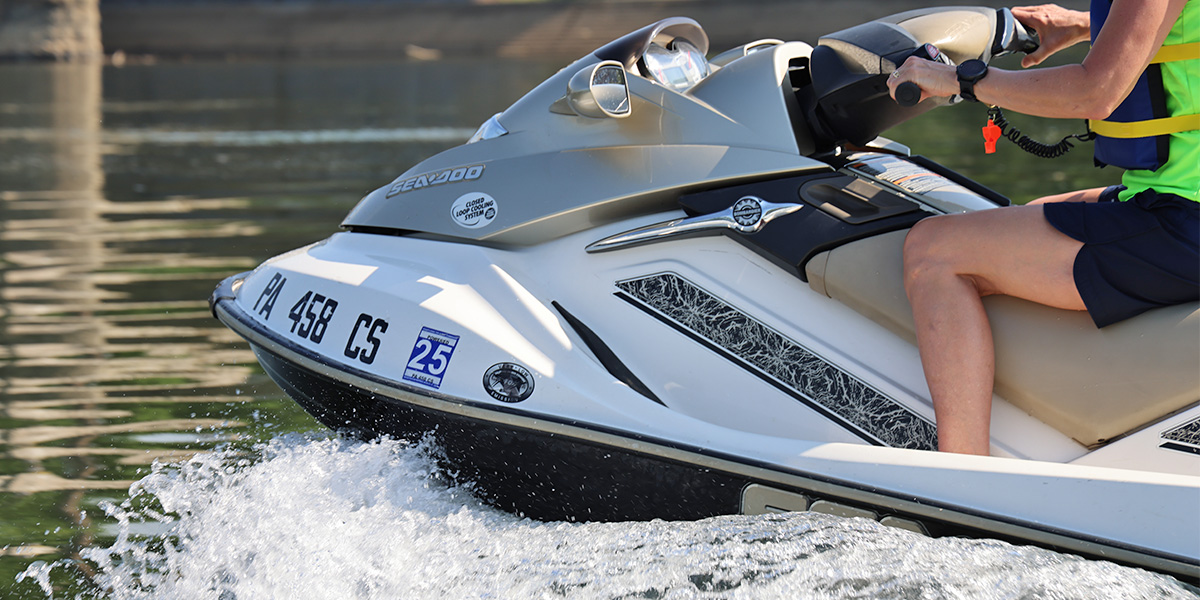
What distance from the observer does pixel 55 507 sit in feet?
10.4

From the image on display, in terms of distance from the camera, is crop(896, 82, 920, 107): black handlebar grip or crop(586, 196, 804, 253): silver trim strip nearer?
crop(896, 82, 920, 107): black handlebar grip

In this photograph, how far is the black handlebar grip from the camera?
2.17 meters

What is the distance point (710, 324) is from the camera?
248 cm

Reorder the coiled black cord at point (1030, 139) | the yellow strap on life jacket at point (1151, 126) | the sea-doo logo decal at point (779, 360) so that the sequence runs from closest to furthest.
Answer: the yellow strap on life jacket at point (1151, 126) → the coiled black cord at point (1030, 139) → the sea-doo logo decal at point (779, 360)

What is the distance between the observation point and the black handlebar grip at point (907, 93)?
2.17 metres

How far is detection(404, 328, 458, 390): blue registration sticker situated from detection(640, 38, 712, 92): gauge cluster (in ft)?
2.52

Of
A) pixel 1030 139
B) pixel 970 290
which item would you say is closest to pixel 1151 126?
pixel 1030 139

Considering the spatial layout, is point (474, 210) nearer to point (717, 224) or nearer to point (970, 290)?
point (717, 224)

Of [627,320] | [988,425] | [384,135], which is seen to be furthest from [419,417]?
[384,135]

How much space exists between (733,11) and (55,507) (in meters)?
26.7

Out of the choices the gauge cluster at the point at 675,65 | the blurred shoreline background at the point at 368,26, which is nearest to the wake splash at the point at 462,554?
the gauge cluster at the point at 675,65

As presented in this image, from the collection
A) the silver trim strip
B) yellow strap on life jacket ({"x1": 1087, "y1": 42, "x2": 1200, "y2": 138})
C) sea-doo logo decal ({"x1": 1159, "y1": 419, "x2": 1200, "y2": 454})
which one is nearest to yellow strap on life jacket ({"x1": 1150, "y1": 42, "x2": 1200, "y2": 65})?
yellow strap on life jacket ({"x1": 1087, "y1": 42, "x2": 1200, "y2": 138})

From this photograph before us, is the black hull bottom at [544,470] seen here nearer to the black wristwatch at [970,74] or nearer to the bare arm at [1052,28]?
the black wristwatch at [970,74]

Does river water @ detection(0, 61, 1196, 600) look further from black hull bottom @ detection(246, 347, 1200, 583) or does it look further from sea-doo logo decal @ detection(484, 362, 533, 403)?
sea-doo logo decal @ detection(484, 362, 533, 403)
